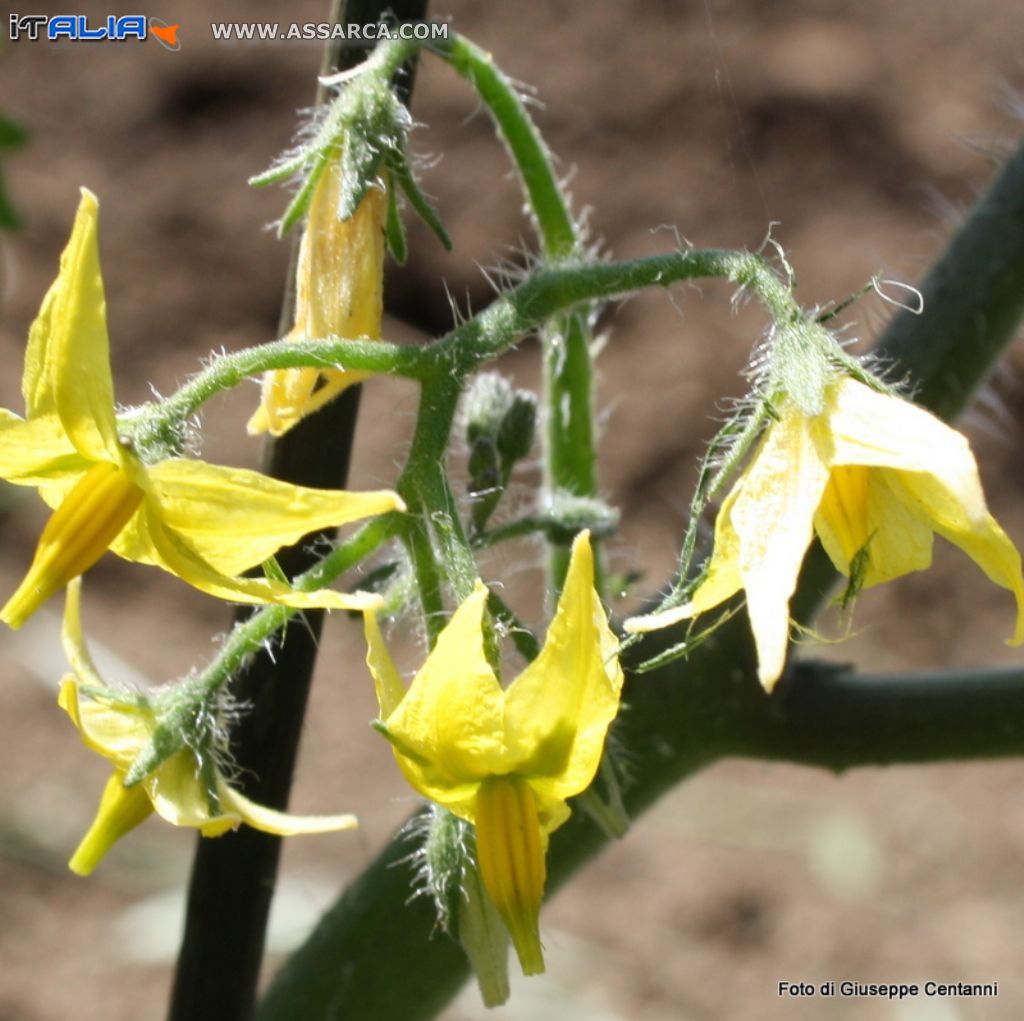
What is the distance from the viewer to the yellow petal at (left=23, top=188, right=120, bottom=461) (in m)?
0.64

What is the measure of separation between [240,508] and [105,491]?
10 centimetres

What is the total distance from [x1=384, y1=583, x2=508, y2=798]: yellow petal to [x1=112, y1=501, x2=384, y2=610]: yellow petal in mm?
41

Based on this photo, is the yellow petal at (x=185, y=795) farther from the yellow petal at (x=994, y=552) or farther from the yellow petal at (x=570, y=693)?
the yellow petal at (x=994, y=552)

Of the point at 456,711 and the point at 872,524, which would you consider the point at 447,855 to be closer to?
the point at 456,711

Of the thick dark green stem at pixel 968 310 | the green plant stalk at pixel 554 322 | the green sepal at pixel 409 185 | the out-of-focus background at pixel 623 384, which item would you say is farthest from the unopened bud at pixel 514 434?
the out-of-focus background at pixel 623 384

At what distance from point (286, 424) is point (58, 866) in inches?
83.6

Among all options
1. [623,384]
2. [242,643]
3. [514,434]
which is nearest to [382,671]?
[242,643]

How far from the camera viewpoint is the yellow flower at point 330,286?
91 centimetres

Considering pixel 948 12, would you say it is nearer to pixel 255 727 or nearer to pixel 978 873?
pixel 978 873

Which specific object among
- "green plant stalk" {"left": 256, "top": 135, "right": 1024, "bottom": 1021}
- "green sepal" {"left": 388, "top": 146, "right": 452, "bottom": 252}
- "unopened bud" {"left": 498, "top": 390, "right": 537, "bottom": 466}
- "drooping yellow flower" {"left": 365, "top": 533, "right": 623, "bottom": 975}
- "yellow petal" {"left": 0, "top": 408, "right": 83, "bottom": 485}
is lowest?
"green plant stalk" {"left": 256, "top": 135, "right": 1024, "bottom": 1021}

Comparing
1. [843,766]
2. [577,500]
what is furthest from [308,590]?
[843,766]

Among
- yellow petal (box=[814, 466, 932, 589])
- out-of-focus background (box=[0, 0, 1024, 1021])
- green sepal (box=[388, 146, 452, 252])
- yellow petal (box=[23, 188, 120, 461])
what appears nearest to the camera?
yellow petal (box=[23, 188, 120, 461])

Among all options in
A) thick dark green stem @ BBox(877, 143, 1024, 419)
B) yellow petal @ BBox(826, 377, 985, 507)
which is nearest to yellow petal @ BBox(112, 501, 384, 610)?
yellow petal @ BBox(826, 377, 985, 507)

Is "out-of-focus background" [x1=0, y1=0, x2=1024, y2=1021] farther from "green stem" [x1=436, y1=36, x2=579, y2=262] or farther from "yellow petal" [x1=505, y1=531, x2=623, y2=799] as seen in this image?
"yellow petal" [x1=505, y1=531, x2=623, y2=799]
